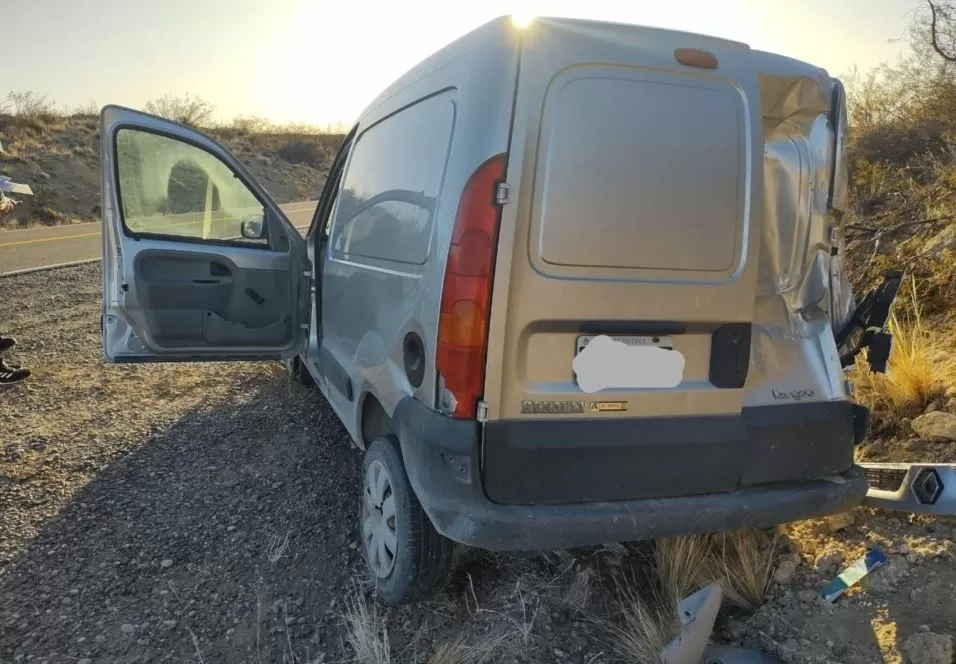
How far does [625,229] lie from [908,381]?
8.40ft

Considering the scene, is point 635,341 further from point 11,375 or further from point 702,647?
point 11,375

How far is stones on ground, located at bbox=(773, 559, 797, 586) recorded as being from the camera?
2.83 meters

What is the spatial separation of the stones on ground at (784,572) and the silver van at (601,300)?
34cm

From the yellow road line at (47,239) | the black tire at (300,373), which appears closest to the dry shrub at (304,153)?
the yellow road line at (47,239)

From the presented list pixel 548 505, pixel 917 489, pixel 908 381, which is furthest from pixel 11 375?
pixel 908 381

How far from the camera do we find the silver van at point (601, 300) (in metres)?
2.26

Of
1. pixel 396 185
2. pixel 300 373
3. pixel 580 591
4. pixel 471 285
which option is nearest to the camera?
pixel 471 285

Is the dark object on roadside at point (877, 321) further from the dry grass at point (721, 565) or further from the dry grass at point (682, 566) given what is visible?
the dry grass at point (682, 566)

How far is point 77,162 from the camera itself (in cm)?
2552

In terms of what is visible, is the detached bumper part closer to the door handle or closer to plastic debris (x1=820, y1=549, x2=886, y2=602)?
plastic debris (x1=820, y1=549, x2=886, y2=602)

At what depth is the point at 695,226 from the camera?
2.43 meters

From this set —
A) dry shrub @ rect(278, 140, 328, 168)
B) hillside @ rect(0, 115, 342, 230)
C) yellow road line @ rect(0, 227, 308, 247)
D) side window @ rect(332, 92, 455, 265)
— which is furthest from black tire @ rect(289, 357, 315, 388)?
dry shrub @ rect(278, 140, 328, 168)

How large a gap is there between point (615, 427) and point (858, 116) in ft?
36.8

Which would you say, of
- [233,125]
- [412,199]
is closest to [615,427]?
[412,199]
